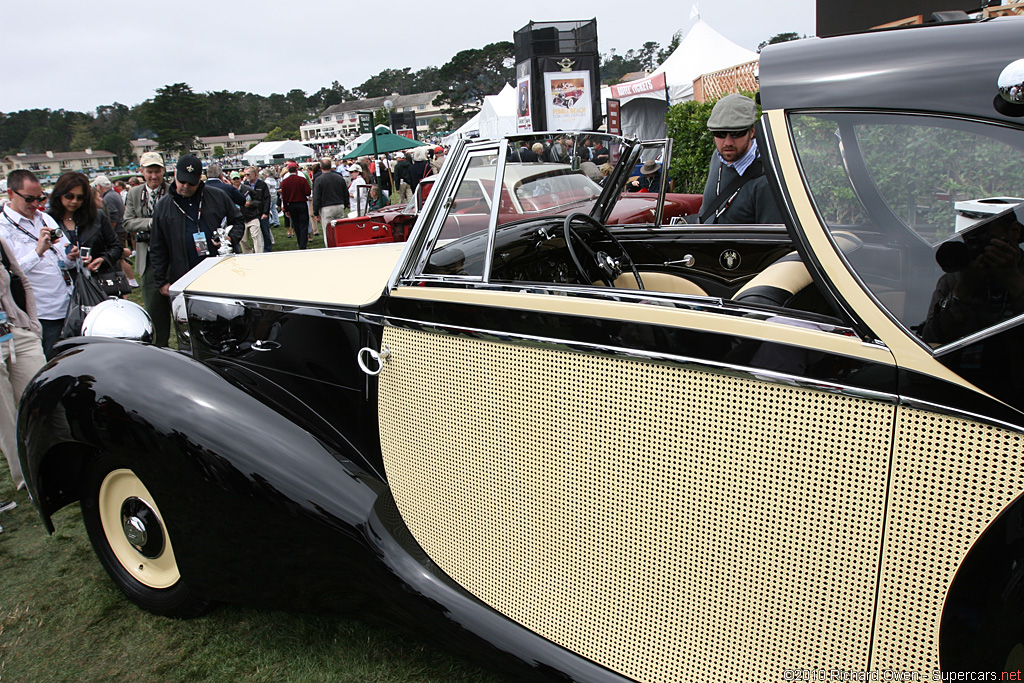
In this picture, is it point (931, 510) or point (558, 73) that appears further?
point (558, 73)

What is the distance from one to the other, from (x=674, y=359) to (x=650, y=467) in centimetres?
28

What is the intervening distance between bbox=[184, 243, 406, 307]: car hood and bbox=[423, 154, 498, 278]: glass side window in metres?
0.27

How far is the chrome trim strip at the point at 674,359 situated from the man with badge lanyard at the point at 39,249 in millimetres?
3584

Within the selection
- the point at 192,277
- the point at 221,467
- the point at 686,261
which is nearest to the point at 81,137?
the point at 192,277

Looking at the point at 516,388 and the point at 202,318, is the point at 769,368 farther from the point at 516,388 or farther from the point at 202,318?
the point at 202,318

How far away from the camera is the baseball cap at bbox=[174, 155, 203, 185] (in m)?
4.68

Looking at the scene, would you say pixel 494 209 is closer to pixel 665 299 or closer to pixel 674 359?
pixel 665 299

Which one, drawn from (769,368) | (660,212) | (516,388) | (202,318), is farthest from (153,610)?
(660,212)

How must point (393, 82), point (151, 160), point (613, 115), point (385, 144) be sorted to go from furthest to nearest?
point (393, 82) → point (385, 144) → point (613, 115) → point (151, 160)

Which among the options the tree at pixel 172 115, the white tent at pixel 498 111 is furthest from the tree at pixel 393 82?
the white tent at pixel 498 111

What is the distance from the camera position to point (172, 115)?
326 feet

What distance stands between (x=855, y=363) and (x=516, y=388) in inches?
33.3

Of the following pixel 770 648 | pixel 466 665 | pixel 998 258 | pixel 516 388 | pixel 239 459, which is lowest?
pixel 466 665

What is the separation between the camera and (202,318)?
3158 millimetres
